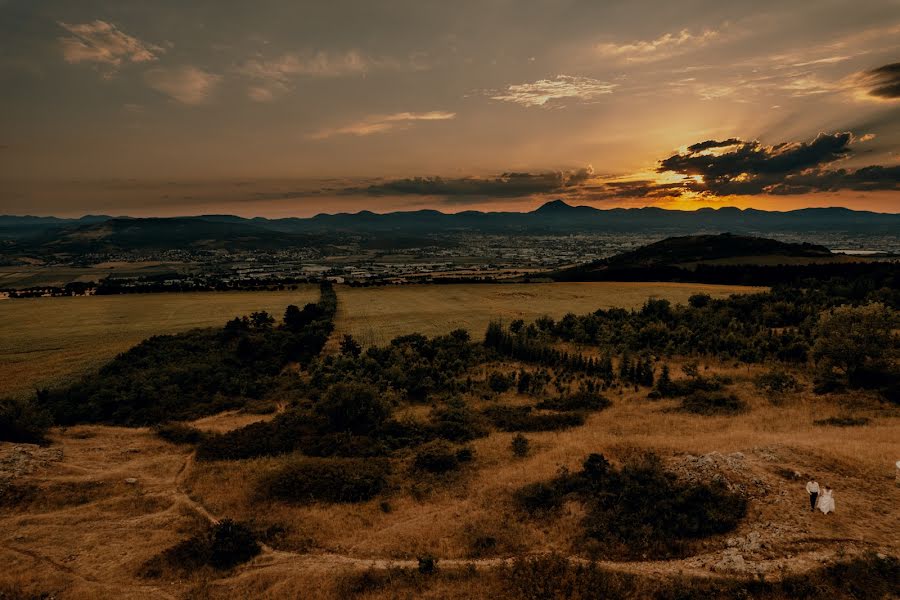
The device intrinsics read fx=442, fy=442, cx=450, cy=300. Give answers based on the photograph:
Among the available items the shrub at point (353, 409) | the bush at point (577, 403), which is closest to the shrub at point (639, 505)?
the bush at point (577, 403)

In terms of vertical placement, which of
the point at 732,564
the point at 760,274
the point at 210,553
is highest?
the point at 210,553

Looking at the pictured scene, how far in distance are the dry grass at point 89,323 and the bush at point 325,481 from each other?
45956 millimetres

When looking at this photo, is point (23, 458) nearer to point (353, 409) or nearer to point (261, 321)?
point (353, 409)

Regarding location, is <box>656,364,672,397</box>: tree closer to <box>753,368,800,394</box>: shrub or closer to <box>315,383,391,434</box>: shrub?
<box>753,368,800,394</box>: shrub

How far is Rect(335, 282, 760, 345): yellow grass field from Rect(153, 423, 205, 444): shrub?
36165mm

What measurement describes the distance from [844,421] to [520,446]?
83.9ft

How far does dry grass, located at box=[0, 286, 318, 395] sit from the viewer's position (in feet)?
208

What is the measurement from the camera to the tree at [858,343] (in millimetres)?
41412

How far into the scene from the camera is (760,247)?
195 metres

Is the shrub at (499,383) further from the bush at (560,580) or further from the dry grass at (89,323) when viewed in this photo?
the dry grass at (89,323)

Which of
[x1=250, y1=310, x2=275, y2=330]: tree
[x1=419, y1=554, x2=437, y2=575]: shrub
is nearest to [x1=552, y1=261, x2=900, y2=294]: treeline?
[x1=250, y1=310, x2=275, y2=330]: tree

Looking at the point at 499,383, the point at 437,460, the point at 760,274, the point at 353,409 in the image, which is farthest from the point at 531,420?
the point at 760,274

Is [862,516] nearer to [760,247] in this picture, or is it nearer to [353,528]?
[353,528]

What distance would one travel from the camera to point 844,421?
3456 centimetres
